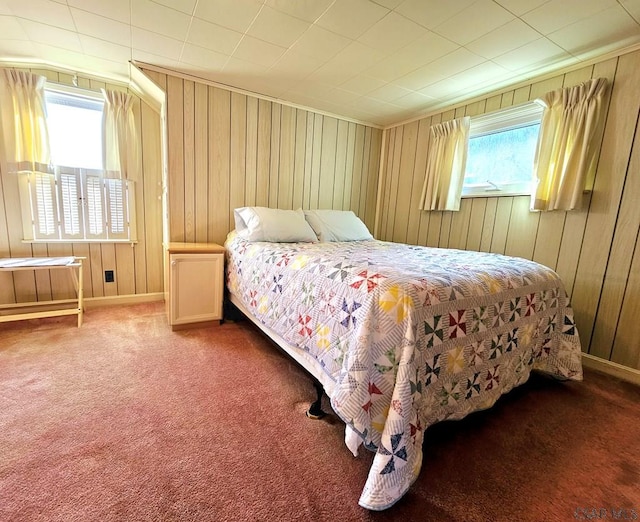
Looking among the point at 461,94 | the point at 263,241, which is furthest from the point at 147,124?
the point at 461,94

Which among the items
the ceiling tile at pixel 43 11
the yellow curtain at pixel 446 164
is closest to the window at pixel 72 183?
the ceiling tile at pixel 43 11

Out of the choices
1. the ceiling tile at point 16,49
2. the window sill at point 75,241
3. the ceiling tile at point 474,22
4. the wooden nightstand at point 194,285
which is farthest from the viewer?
the window sill at point 75,241

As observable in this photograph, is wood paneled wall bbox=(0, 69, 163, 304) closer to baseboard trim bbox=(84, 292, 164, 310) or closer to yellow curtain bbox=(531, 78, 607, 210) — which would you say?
baseboard trim bbox=(84, 292, 164, 310)

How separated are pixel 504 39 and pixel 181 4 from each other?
1903mm

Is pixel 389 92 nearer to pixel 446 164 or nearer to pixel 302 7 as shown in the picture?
pixel 446 164

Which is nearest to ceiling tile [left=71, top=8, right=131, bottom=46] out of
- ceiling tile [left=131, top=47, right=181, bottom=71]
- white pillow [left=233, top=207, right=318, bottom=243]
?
ceiling tile [left=131, top=47, right=181, bottom=71]

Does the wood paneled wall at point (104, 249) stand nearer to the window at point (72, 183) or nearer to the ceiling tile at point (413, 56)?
the window at point (72, 183)

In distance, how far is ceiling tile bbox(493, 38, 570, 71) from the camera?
1833 mm

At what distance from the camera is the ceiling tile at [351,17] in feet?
5.15

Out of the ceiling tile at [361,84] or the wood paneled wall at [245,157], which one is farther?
the wood paneled wall at [245,157]

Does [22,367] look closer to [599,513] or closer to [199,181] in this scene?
[199,181]

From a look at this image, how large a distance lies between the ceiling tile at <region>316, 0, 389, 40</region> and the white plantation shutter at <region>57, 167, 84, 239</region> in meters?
2.37

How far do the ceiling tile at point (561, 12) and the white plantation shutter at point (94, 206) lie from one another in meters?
3.34

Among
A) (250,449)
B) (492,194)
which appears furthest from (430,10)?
(250,449)
